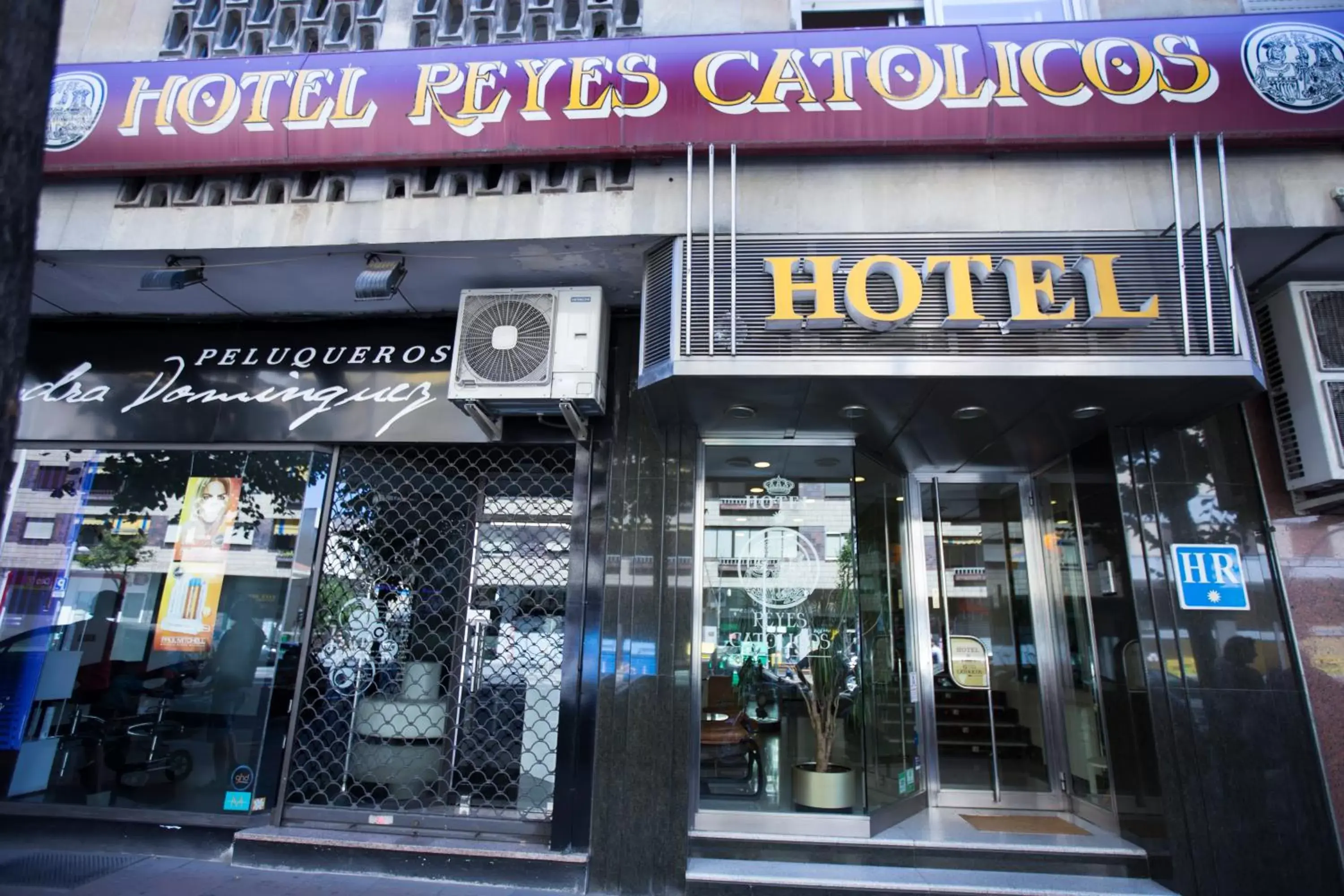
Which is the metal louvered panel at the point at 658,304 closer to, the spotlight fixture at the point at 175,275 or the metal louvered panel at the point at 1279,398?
the spotlight fixture at the point at 175,275

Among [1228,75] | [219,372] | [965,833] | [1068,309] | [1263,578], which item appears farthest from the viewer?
[219,372]

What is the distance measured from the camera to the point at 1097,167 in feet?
14.3

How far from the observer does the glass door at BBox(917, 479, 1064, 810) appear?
18.7 ft

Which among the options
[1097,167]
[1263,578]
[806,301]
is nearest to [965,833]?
[1263,578]

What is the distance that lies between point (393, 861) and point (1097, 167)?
240 inches

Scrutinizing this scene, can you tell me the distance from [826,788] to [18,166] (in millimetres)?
4988

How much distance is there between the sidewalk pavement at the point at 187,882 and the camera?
425cm

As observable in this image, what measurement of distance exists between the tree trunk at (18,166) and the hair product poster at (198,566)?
4.35 meters

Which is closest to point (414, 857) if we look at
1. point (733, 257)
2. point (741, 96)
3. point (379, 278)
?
point (379, 278)

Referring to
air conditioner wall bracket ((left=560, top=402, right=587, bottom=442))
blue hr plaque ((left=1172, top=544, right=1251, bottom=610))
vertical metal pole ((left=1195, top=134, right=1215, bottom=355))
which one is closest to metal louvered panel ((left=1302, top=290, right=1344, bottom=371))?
vertical metal pole ((left=1195, top=134, right=1215, bottom=355))

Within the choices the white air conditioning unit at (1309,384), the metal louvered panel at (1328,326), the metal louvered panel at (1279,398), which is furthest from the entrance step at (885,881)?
the metal louvered panel at (1328,326)

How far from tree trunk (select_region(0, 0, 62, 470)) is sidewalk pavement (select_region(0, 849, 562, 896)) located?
369 centimetres

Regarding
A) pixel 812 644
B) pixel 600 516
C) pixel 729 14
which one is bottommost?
pixel 812 644

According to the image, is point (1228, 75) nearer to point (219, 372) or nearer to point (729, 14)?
point (729, 14)
